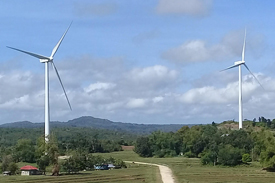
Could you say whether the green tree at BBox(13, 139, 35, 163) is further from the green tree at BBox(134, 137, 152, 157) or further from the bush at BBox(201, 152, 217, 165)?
the green tree at BBox(134, 137, 152, 157)

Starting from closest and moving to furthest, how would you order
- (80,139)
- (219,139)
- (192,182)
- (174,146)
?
(192,182) < (219,139) < (174,146) < (80,139)

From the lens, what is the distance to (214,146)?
12694cm

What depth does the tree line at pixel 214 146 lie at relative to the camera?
4548 inches

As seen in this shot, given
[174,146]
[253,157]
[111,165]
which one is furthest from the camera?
[174,146]

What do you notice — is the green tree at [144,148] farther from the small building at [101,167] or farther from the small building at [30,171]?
the small building at [30,171]

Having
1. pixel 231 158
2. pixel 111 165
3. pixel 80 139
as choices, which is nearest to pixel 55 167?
pixel 111 165

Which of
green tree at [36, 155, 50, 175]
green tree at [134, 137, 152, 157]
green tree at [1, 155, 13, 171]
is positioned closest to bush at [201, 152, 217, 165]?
green tree at [36, 155, 50, 175]

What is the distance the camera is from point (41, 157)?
94812 mm

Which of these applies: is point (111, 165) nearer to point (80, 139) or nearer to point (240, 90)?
point (240, 90)

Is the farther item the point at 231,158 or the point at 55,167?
the point at 231,158

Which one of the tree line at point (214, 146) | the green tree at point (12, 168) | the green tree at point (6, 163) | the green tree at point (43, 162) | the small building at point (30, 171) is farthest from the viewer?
the tree line at point (214, 146)

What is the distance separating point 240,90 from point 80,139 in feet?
201

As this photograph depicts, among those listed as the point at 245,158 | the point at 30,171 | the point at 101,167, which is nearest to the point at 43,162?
the point at 30,171

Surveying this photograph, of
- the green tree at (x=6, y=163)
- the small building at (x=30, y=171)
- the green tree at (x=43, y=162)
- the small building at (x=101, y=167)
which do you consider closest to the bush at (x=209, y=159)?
the small building at (x=101, y=167)
